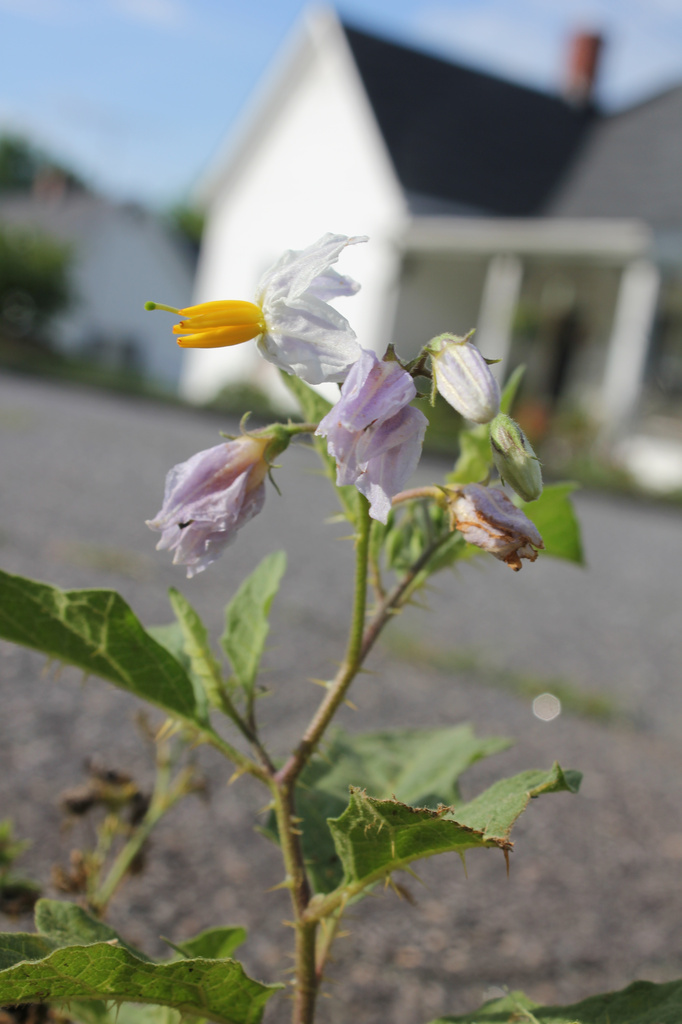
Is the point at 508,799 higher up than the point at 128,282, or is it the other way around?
the point at 128,282

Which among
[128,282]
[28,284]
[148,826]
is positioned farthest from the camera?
[128,282]

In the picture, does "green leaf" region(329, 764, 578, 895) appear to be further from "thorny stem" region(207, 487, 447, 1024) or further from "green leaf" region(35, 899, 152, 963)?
"green leaf" region(35, 899, 152, 963)

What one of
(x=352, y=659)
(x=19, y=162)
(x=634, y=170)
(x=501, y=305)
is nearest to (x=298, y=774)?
(x=352, y=659)

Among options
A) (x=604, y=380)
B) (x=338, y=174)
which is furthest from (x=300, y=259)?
(x=338, y=174)

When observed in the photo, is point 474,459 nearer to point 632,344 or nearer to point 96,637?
point 96,637

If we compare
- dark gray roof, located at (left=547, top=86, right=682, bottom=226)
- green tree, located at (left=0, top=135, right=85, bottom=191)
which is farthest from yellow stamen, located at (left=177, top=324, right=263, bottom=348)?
green tree, located at (left=0, top=135, right=85, bottom=191)

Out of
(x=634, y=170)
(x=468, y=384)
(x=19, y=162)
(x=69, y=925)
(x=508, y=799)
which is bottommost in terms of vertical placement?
(x=69, y=925)
